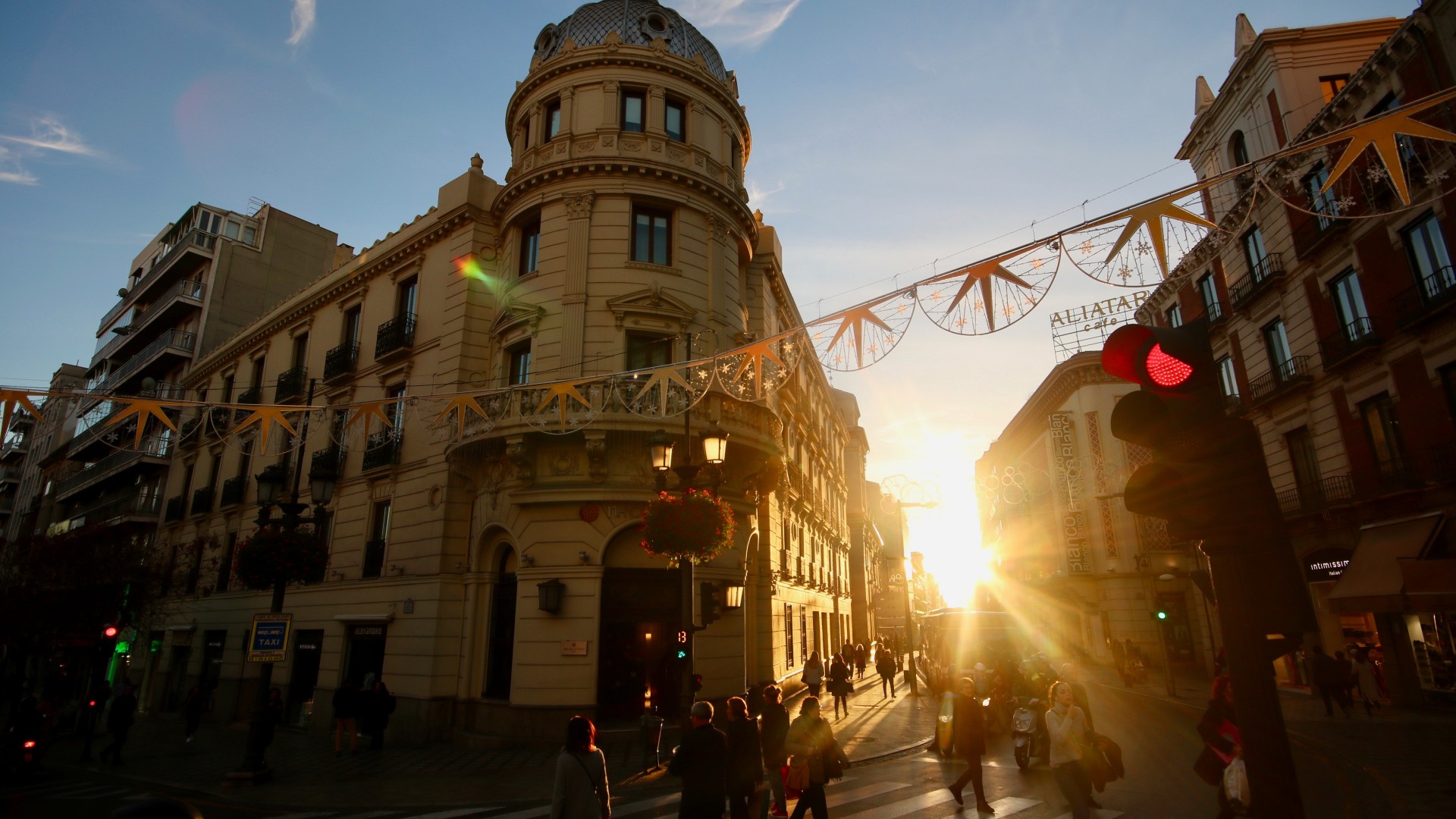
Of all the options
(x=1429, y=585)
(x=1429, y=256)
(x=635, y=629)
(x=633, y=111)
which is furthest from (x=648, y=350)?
(x=1429, y=256)

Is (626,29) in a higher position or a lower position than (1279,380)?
higher

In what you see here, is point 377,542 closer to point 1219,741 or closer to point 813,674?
point 813,674

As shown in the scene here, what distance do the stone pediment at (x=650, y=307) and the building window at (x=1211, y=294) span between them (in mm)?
20656

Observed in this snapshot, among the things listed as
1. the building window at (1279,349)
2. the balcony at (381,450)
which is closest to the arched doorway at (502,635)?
the balcony at (381,450)

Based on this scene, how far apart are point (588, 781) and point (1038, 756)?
10.1 m

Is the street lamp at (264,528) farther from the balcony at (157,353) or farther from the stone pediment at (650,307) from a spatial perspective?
the balcony at (157,353)

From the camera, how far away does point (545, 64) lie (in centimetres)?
2147

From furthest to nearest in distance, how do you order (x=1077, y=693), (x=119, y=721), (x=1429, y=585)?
1. (x=119, y=721)
2. (x=1429, y=585)
3. (x=1077, y=693)

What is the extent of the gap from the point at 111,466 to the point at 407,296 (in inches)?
969

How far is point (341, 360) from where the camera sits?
24.5m

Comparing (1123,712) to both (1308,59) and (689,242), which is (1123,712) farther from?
(1308,59)

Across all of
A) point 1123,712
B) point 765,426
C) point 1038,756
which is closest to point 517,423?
point 765,426

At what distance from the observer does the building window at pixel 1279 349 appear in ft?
77.3

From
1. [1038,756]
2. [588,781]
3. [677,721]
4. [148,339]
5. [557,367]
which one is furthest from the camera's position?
[148,339]
